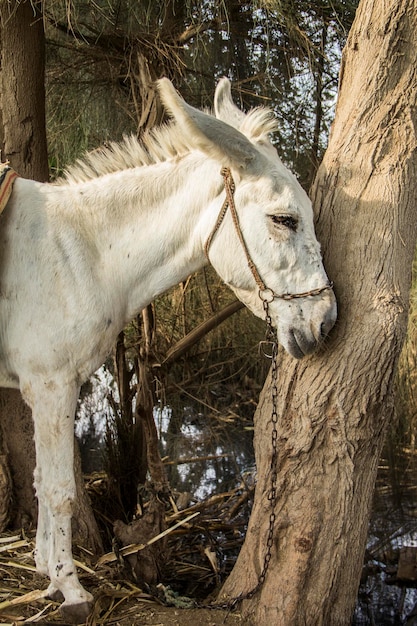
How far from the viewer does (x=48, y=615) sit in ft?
10.2

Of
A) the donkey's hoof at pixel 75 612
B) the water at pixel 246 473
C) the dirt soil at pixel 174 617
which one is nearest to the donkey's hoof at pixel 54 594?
the donkey's hoof at pixel 75 612

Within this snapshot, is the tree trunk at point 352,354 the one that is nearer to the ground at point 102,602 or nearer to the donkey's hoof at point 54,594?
the ground at point 102,602

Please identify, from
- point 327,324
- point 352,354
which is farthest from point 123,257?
point 352,354

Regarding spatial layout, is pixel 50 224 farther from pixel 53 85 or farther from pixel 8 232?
pixel 53 85

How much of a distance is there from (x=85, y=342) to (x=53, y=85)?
→ 3282 mm

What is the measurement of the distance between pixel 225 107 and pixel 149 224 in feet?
2.32

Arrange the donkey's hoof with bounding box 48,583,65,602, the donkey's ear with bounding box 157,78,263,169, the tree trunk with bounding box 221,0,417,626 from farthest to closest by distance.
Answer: the donkey's hoof with bounding box 48,583,65,602 < the tree trunk with bounding box 221,0,417,626 < the donkey's ear with bounding box 157,78,263,169

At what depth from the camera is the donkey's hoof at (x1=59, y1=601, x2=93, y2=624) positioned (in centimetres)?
298

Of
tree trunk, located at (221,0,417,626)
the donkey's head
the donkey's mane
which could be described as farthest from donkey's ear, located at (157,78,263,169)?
tree trunk, located at (221,0,417,626)

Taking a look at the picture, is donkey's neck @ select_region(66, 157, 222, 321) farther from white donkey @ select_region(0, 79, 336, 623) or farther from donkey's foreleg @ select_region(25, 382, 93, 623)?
donkey's foreleg @ select_region(25, 382, 93, 623)

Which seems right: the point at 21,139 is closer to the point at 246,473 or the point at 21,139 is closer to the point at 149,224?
the point at 149,224

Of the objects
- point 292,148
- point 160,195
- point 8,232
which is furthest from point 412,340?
point 8,232

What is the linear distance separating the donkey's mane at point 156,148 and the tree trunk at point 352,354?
40 cm

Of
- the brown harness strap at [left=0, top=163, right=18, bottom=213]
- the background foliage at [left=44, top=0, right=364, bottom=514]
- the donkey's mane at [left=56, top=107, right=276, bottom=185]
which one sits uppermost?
the background foliage at [left=44, top=0, right=364, bottom=514]
